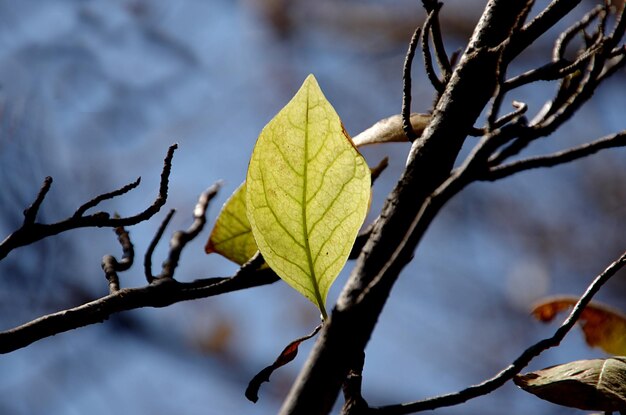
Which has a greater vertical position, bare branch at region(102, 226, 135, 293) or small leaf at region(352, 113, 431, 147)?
small leaf at region(352, 113, 431, 147)

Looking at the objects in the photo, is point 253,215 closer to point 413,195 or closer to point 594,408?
point 413,195

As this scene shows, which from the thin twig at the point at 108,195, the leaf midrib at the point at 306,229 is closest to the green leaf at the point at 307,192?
the leaf midrib at the point at 306,229

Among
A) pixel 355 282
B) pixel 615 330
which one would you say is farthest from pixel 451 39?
pixel 355 282

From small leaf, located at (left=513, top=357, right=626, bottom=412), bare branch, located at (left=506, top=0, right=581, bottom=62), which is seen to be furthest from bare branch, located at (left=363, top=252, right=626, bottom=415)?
bare branch, located at (left=506, top=0, right=581, bottom=62)

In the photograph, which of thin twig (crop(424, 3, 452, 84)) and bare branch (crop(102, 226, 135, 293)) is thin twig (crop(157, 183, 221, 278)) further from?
thin twig (crop(424, 3, 452, 84))

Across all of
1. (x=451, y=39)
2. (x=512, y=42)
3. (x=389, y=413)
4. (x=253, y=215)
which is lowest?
(x=389, y=413)

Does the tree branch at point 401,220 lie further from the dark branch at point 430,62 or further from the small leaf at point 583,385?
the small leaf at point 583,385
